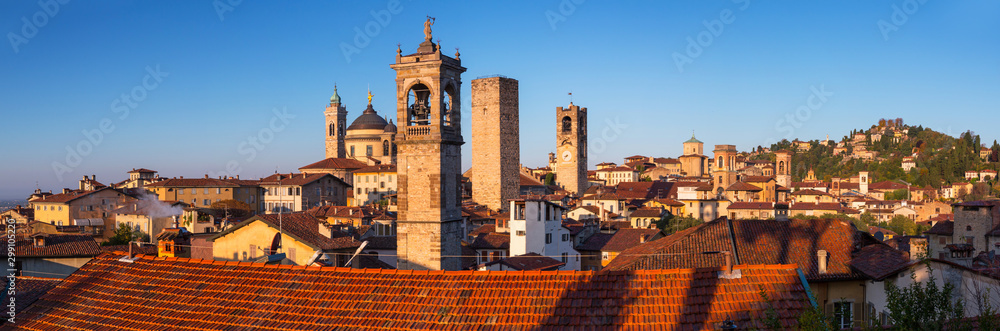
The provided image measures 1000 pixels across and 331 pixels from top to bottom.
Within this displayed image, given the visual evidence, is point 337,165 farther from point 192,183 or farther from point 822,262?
point 822,262

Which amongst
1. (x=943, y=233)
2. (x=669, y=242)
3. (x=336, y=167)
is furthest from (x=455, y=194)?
(x=336, y=167)

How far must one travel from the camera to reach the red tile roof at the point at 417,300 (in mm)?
9367

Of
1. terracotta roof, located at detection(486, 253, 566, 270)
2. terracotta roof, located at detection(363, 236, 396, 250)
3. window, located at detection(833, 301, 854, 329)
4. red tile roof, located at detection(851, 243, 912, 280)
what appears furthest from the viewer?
terracotta roof, located at detection(363, 236, 396, 250)

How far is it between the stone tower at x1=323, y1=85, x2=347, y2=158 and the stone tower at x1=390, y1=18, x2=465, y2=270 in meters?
90.6

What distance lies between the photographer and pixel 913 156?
527 ft

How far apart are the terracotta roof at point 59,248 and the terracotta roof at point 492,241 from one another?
13.6m

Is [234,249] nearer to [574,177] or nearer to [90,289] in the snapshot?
[90,289]

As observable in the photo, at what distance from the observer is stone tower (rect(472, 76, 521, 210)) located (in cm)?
7156

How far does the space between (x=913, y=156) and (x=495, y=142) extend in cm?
11989

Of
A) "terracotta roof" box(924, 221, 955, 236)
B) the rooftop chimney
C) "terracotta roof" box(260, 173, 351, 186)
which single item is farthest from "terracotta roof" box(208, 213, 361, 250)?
"terracotta roof" box(260, 173, 351, 186)

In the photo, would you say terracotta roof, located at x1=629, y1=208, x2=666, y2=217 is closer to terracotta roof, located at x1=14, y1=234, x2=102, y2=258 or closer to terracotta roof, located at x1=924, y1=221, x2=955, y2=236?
terracotta roof, located at x1=924, y1=221, x2=955, y2=236

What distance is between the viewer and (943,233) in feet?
128

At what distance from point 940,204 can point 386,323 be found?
77.6 m

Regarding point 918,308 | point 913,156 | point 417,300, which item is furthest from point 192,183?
point 913,156
